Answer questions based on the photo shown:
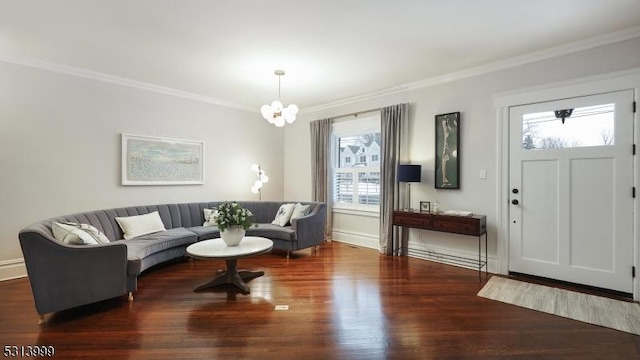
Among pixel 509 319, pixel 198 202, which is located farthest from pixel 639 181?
pixel 198 202

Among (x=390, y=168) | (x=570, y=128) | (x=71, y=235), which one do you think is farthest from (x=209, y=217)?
(x=570, y=128)

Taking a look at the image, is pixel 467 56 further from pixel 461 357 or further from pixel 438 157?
pixel 461 357

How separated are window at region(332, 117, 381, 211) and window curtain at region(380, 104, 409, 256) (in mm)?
302

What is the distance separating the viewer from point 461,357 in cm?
208

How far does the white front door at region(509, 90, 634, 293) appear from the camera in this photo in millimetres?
3121

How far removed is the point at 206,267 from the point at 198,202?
1.49m

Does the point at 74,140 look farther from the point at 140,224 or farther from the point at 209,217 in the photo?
the point at 209,217

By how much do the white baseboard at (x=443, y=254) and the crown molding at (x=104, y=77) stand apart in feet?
14.5

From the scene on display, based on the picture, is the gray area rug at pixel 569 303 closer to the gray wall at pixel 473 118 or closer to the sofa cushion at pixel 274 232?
the gray wall at pixel 473 118

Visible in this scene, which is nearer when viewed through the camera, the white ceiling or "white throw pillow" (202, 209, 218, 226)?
the white ceiling

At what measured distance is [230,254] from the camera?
3207mm

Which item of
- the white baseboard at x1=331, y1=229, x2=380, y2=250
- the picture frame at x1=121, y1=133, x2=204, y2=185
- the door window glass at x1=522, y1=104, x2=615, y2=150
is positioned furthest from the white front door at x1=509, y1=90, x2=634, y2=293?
the picture frame at x1=121, y1=133, x2=204, y2=185

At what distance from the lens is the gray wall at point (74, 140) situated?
12.1 feet

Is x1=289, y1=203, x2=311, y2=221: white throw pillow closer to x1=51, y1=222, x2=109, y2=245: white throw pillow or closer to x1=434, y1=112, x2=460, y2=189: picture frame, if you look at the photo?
x1=434, y1=112, x2=460, y2=189: picture frame
